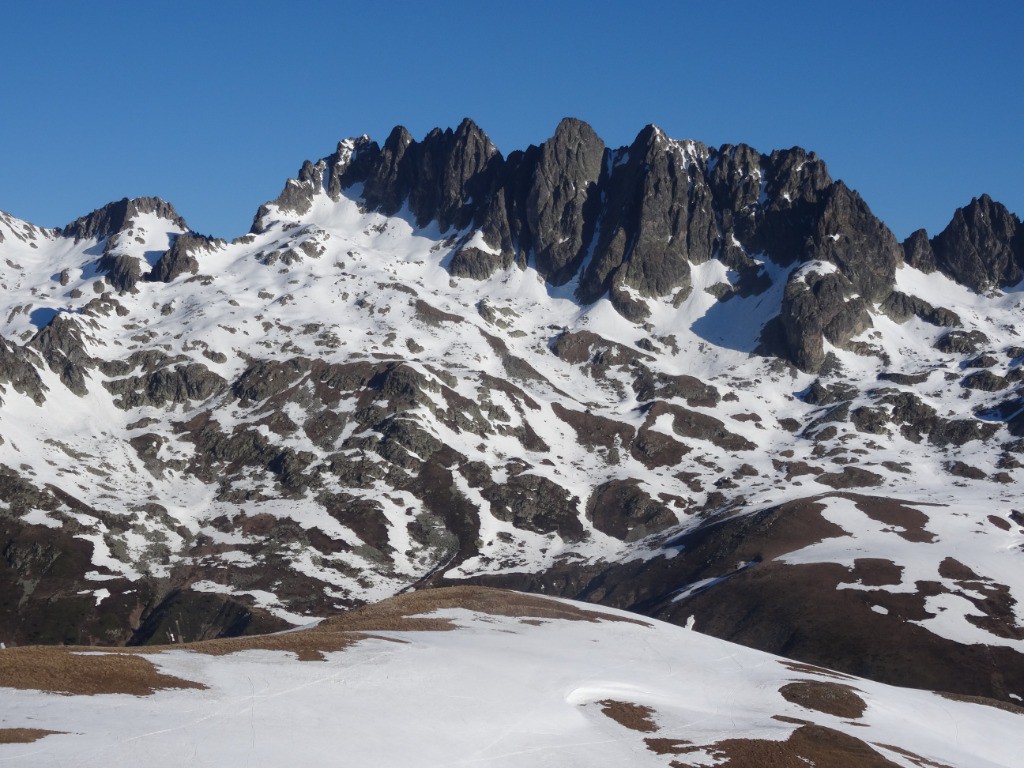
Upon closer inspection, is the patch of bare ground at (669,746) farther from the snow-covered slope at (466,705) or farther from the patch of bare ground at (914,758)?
the patch of bare ground at (914,758)

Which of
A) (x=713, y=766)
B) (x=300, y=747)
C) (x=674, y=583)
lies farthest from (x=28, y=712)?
(x=674, y=583)

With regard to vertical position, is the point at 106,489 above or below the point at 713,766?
above

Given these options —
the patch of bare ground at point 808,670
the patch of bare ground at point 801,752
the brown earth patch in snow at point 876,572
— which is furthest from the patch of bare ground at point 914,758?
the brown earth patch in snow at point 876,572

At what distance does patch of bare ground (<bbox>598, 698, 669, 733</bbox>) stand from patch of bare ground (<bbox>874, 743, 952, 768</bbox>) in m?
12.3

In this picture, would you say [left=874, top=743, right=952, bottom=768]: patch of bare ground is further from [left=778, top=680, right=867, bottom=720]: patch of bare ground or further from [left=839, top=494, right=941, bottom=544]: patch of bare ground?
[left=839, top=494, right=941, bottom=544]: patch of bare ground

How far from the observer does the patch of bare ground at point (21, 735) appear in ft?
92.1

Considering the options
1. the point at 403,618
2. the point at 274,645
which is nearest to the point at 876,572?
the point at 403,618

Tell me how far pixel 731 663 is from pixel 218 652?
114 feet

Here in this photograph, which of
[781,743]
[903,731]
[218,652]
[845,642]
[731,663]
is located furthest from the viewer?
[845,642]

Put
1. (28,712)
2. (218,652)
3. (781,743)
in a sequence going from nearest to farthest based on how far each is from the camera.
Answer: (28,712) < (781,743) < (218,652)

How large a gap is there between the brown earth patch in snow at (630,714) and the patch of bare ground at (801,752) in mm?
3691

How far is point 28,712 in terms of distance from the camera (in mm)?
31250

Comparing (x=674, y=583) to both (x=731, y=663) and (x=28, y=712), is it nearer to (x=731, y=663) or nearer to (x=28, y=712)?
(x=731, y=663)

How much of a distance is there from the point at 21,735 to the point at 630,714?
1079 inches
